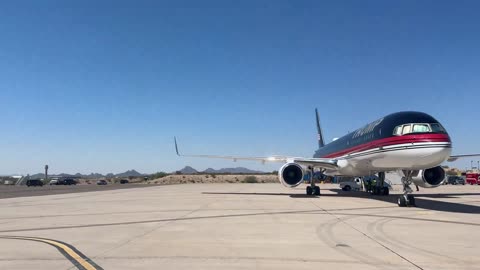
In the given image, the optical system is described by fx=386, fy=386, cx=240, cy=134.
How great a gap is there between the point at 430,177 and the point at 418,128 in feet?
19.0

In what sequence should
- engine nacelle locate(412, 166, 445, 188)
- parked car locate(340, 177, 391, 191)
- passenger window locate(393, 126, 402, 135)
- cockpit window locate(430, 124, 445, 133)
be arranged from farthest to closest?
parked car locate(340, 177, 391, 191)
engine nacelle locate(412, 166, 445, 188)
passenger window locate(393, 126, 402, 135)
cockpit window locate(430, 124, 445, 133)

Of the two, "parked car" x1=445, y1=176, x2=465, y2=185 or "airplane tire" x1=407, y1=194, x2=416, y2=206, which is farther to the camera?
"parked car" x1=445, y1=176, x2=465, y2=185

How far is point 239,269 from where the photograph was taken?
632cm

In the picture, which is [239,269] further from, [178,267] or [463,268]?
[463,268]

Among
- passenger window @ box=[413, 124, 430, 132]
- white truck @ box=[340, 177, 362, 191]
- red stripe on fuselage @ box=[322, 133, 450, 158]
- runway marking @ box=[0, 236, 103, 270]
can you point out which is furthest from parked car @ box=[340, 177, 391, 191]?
runway marking @ box=[0, 236, 103, 270]

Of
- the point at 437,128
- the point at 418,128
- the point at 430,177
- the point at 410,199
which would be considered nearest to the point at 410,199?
the point at 410,199

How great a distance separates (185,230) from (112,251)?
3.17 meters

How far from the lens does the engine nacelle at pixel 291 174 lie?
78.1ft

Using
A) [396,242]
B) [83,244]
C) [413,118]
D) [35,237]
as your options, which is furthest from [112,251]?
[413,118]

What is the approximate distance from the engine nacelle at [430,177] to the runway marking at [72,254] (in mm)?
18081

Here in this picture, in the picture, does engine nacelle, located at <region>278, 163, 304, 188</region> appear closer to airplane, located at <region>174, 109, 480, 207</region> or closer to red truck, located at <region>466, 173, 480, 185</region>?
airplane, located at <region>174, 109, 480, 207</region>

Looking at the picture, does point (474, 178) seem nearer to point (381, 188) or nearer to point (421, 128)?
point (381, 188)

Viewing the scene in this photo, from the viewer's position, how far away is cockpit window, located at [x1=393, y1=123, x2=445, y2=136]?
15.8m

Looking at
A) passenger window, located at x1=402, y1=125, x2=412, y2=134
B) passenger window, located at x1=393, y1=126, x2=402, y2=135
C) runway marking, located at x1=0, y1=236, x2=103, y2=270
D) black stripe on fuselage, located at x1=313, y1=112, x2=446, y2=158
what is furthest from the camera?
passenger window, located at x1=393, y1=126, x2=402, y2=135
